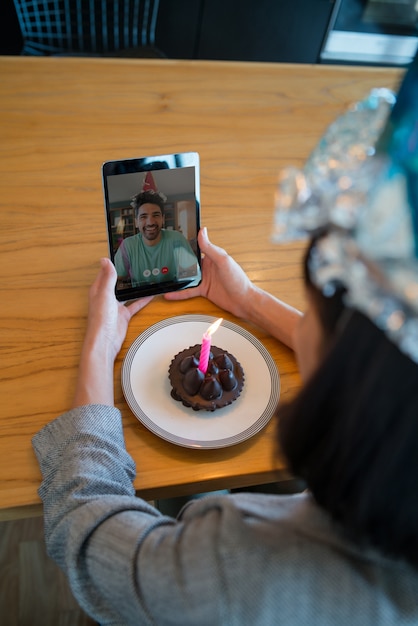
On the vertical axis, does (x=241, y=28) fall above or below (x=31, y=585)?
above

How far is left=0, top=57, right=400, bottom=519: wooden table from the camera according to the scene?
0.74 metres

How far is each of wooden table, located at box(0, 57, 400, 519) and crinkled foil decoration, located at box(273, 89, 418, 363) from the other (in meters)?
0.26

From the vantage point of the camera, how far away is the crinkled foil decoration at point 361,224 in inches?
15.4

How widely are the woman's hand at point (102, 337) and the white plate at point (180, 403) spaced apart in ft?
0.10

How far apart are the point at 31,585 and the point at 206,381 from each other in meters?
0.86

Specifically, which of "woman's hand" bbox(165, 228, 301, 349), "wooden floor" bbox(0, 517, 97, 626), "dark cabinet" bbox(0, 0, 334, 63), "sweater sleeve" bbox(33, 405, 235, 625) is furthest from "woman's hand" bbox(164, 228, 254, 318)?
"dark cabinet" bbox(0, 0, 334, 63)

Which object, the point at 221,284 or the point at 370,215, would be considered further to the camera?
the point at 221,284

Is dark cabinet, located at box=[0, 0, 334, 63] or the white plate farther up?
dark cabinet, located at box=[0, 0, 334, 63]

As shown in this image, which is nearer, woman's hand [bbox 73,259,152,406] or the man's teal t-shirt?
woman's hand [bbox 73,259,152,406]

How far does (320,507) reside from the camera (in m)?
0.53

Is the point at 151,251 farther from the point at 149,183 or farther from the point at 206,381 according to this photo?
the point at 206,381

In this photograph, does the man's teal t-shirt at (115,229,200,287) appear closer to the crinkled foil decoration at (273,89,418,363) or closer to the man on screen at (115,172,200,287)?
the man on screen at (115,172,200,287)

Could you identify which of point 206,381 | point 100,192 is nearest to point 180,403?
point 206,381

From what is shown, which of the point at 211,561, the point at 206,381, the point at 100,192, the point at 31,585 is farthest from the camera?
the point at 31,585
